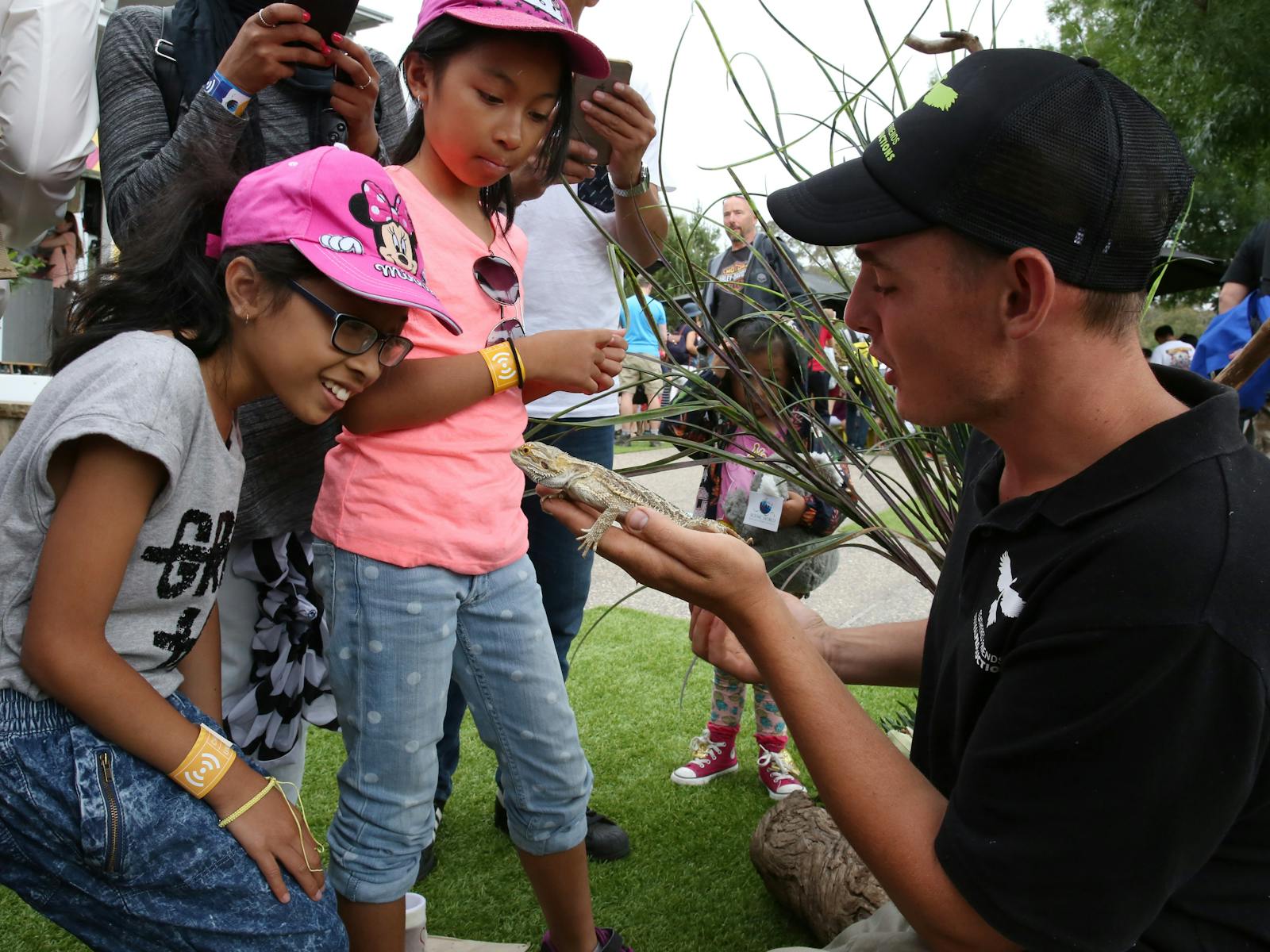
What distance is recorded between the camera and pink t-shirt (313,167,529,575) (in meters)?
2.07

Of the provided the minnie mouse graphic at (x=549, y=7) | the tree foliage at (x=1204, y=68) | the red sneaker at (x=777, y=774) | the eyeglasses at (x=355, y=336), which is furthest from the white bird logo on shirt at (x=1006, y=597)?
the tree foliage at (x=1204, y=68)

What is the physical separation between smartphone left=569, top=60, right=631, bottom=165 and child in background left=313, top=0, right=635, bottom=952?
0.11 metres

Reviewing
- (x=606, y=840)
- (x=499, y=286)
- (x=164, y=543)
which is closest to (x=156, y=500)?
(x=164, y=543)

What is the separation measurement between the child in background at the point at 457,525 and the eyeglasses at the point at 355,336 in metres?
0.10

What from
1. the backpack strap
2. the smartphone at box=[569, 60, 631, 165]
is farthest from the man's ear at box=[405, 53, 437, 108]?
the backpack strap

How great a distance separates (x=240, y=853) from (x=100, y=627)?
1.52 feet

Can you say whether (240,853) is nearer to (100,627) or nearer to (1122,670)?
(100,627)

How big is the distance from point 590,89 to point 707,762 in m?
2.44

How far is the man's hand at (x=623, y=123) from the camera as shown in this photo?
251 cm

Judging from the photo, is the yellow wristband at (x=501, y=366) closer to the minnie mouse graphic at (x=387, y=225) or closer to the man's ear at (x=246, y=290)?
the minnie mouse graphic at (x=387, y=225)

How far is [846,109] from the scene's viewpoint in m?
2.25

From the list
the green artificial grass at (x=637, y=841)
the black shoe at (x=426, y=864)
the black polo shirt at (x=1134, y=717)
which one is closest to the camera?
the black polo shirt at (x=1134, y=717)

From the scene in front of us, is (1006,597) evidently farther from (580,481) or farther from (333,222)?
(333,222)

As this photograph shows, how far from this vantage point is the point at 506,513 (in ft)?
7.41
